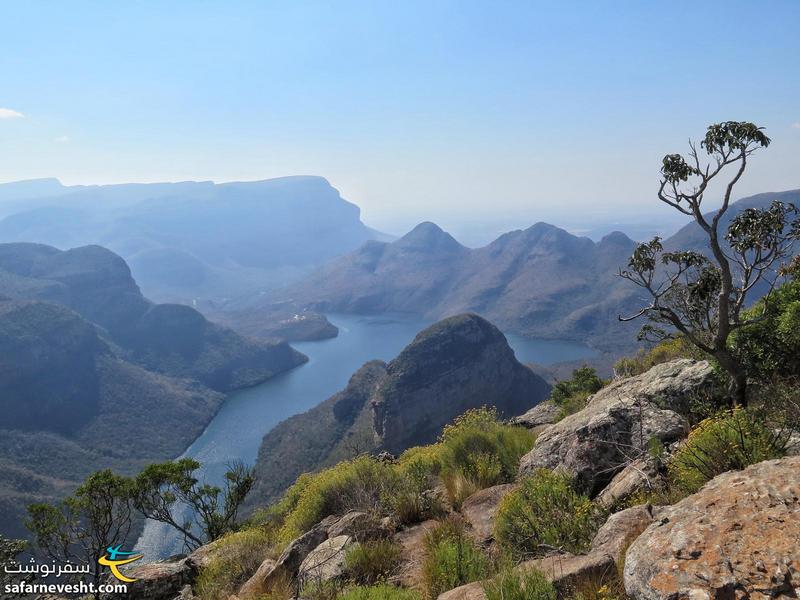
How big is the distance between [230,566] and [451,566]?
19.1 feet

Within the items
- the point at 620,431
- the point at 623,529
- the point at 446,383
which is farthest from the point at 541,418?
the point at 446,383

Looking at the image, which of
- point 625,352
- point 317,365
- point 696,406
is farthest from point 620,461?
point 317,365

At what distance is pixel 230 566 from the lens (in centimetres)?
988

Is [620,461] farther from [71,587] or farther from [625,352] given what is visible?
[625,352]

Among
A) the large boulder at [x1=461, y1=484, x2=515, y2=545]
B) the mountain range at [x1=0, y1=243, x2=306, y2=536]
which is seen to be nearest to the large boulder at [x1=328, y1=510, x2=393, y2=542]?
the large boulder at [x1=461, y1=484, x2=515, y2=545]

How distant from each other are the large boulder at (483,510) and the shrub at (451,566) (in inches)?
49.7

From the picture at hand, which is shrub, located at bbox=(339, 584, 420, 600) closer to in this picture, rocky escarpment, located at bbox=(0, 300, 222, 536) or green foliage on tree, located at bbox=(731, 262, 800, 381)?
green foliage on tree, located at bbox=(731, 262, 800, 381)

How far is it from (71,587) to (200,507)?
8.35 meters

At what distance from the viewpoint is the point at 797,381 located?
828 cm

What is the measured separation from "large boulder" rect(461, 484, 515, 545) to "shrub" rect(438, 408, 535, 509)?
347mm

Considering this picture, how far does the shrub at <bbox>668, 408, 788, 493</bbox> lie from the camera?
5852mm

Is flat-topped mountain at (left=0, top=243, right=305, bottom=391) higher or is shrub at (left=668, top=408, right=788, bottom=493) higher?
shrub at (left=668, top=408, right=788, bottom=493)

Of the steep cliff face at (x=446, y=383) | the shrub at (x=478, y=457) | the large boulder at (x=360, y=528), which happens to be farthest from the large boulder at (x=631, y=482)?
the steep cliff face at (x=446, y=383)

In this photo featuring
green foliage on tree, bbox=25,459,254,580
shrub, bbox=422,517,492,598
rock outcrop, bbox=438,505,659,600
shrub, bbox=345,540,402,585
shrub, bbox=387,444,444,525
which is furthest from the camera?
green foliage on tree, bbox=25,459,254,580
